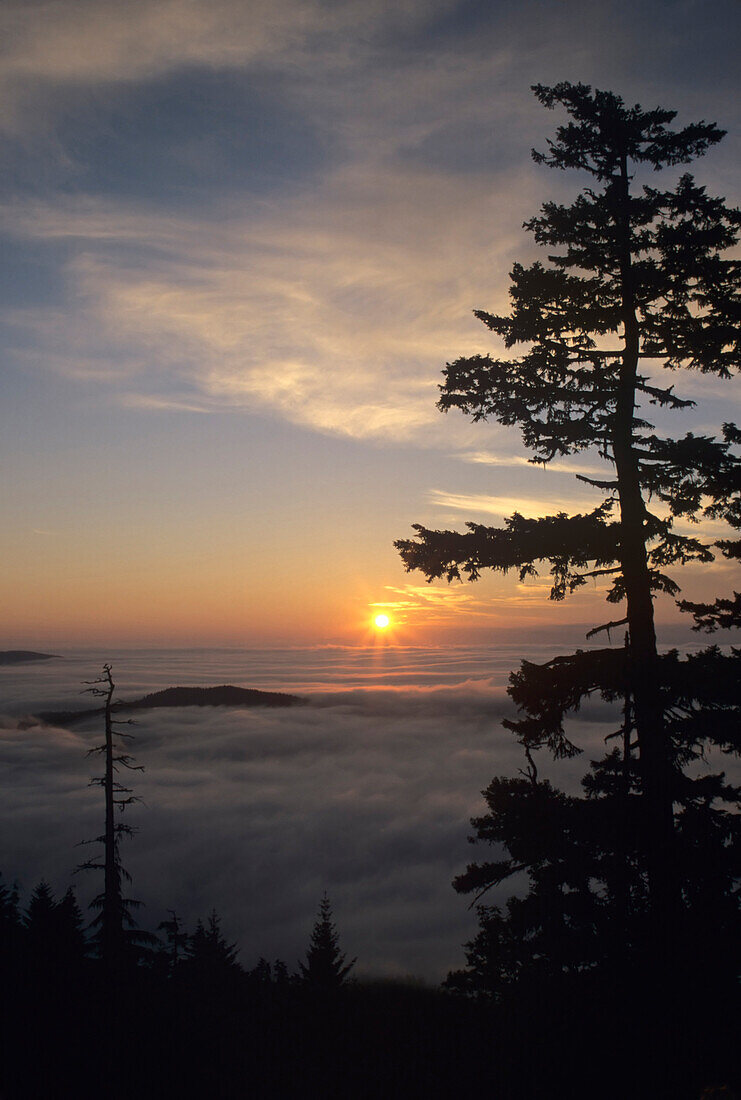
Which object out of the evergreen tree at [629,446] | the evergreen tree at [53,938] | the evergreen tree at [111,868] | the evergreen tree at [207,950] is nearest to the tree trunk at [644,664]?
the evergreen tree at [629,446]

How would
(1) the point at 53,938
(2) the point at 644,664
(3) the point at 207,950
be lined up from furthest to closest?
(3) the point at 207,950 → (1) the point at 53,938 → (2) the point at 644,664

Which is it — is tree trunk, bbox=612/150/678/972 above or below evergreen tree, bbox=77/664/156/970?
above

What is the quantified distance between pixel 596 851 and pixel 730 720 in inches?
156

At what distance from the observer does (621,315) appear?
1055 centimetres

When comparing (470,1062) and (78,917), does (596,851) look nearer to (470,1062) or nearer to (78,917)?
(470,1062)

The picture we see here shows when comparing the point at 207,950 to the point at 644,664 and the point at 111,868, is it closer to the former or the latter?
the point at 111,868

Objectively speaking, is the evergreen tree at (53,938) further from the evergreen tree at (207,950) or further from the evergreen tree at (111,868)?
the evergreen tree at (207,950)

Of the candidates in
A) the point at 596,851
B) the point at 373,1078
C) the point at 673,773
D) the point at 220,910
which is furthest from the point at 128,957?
the point at 220,910

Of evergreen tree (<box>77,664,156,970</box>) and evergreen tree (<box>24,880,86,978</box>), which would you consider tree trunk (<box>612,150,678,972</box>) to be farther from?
evergreen tree (<box>77,664,156,970</box>)

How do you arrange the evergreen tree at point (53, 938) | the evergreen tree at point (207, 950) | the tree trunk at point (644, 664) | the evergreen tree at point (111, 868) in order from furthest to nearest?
1. the evergreen tree at point (207, 950)
2. the evergreen tree at point (111, 868)
3. the evergreen tree at point (53, 938)
4. the tree trunk at point (644, 664)

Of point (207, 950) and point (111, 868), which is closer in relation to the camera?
point (111, 868)

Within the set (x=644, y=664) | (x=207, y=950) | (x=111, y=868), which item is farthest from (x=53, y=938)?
(x=207, y=950)

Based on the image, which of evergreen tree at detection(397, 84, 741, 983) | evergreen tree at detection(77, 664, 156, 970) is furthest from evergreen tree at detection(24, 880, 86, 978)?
evergreen tree at detection(397, 84, 741, 983)

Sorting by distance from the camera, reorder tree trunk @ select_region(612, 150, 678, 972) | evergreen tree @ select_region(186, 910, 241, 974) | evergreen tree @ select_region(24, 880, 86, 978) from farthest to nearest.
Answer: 1. evergreen tree @ select_region(186, 910, 241, 974)
2. evergreen tree @ select_region(24, 880, 86, 978)
3. tree trunk @ select_region(612, 150, 678, 972)
